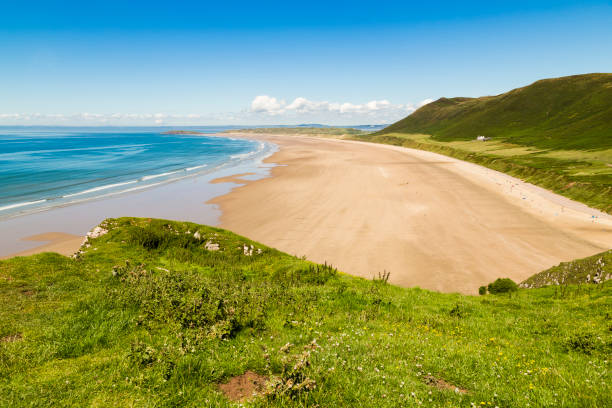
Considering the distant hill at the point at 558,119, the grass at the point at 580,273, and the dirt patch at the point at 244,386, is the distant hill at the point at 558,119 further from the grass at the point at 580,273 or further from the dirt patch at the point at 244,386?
the dirt patch at the point at 244,386

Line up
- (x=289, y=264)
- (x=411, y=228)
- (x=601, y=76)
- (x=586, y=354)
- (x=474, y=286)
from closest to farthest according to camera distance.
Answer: (x=586, y=354)
(x=289, y=264)
(x=474, y=286)
(x=411, y=228)
(x=601, y=76)

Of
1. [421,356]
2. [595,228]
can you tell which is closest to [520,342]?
[421,356]

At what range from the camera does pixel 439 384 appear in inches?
253

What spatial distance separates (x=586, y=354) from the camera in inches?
309

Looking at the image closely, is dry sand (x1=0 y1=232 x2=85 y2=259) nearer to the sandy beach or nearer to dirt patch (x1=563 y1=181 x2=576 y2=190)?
the sandy beach

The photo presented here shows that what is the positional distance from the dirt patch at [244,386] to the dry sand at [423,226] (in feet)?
60.2

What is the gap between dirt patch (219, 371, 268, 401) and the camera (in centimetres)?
566

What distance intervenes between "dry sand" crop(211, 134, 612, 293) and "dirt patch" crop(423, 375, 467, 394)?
1671 cm

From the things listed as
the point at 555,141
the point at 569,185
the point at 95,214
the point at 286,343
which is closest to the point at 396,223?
the point at 286,343

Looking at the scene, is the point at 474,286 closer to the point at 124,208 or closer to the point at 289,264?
the point at 289,264

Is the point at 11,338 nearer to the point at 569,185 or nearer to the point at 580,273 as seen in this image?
the point at 580,273

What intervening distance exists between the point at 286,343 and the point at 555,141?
473 feet

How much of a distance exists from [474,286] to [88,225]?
41627mm

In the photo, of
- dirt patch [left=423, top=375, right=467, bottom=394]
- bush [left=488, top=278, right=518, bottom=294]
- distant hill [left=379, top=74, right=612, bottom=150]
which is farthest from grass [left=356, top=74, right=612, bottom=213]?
dirt patch [left=423, top=375, right=467, bottom=394]
